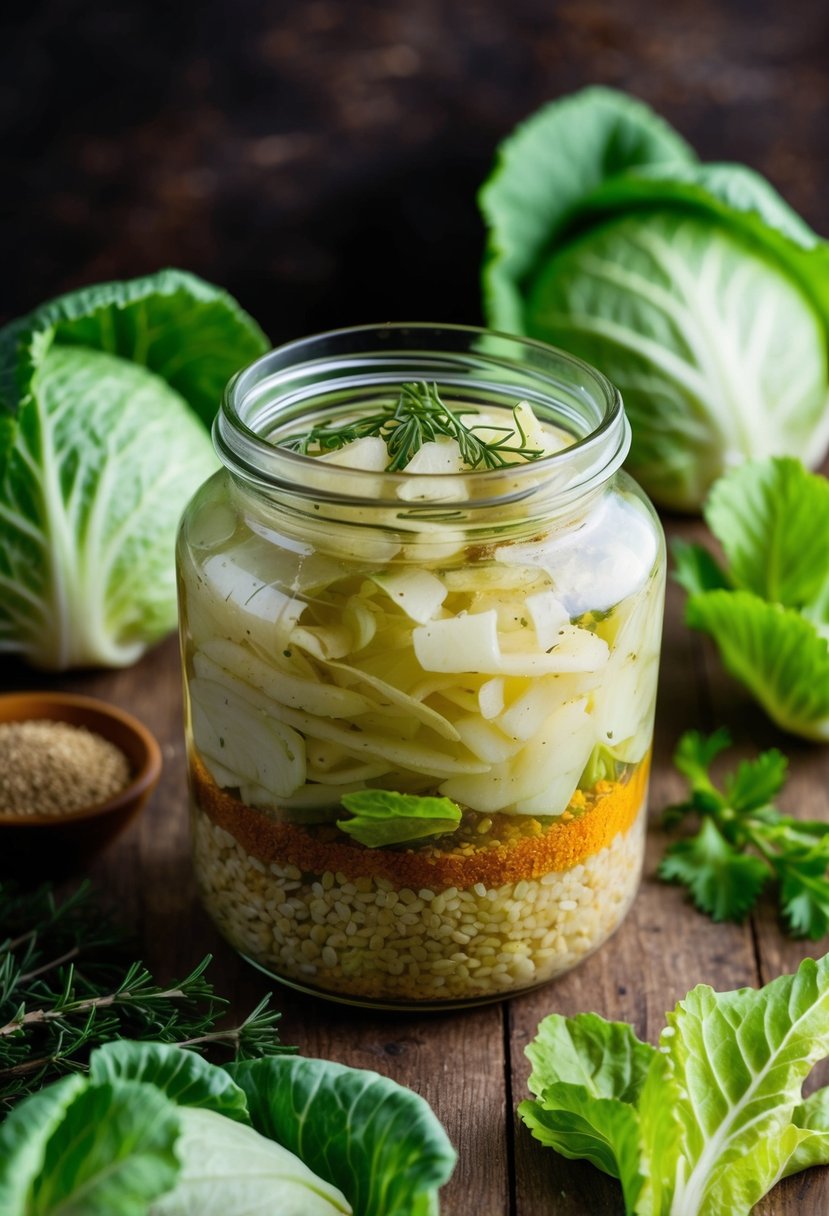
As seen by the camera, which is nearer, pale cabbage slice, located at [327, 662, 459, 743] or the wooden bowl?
pale cabbage slice, located at [327, 662, 459, 743]

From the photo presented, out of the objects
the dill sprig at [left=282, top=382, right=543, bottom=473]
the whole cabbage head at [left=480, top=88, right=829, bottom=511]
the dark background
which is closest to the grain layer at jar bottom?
the dill sprig at [left=282, top=382, right=543, bottom=473]

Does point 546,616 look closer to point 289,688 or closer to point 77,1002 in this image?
point 289,688

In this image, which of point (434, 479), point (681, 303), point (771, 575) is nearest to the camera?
point (434, 479)

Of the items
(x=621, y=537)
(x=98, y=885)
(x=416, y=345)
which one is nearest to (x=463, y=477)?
(x=621, y=537)

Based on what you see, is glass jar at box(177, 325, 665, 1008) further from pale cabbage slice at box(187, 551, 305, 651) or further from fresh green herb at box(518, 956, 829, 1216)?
fresh green herb at box(518, 956, 829, 1216)

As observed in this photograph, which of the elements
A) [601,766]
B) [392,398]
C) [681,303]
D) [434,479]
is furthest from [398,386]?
[681,303]

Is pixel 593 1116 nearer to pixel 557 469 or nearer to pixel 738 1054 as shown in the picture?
pixel 738 1054
